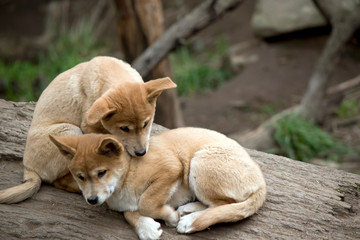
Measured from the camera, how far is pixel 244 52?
45.5 feet

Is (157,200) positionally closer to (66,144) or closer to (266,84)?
(66,144)

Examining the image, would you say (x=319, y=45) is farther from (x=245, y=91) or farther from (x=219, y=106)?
(x=219, y=106)

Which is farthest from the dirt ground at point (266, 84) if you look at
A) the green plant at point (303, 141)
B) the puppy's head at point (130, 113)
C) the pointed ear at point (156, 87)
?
the puppy's head at point (130, 113)

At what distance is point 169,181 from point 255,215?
1.10m

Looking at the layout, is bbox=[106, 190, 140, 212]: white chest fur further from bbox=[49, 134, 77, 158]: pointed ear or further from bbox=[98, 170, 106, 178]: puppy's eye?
bbox=[49, 134, 77, 158]: pointed ear

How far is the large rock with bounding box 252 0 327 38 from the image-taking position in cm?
1222

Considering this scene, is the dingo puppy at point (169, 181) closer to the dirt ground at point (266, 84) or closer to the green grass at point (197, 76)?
the dirt ground at point (266, 84)

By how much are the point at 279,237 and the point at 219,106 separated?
7813 millimetres

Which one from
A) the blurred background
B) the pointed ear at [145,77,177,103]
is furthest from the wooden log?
the blurred background

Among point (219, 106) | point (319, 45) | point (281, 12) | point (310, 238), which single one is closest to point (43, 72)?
point (219, 106)

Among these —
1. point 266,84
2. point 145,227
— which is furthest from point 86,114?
point 266,84

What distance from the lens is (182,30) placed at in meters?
9.01

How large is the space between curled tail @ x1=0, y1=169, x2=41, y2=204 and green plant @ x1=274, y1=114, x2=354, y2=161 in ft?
19.7

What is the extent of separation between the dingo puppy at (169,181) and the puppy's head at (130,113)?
183 millimetres
